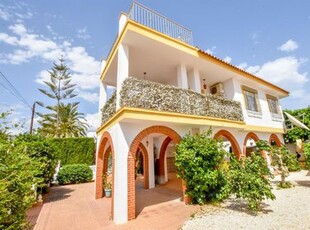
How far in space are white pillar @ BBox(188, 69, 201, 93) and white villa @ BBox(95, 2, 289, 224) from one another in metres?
0.02

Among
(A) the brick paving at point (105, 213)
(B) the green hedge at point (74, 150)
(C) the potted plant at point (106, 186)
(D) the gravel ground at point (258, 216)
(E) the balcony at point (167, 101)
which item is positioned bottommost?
(A) the brick paving at point (105, 213)

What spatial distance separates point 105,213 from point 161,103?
18.3 ft

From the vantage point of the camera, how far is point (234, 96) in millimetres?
12992

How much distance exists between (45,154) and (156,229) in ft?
31.9

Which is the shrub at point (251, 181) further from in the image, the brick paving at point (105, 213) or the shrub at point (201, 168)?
the brick paving at point (105, 213)

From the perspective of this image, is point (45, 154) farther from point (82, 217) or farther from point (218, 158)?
point (218, 158)

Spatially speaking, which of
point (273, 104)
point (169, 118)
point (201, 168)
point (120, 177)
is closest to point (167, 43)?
point (169, 118)

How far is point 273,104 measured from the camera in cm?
1678

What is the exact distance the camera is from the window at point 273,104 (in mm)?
16281

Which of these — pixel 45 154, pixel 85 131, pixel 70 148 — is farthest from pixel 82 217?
pixel 85 131

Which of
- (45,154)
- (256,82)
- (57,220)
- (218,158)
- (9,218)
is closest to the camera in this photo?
(9,218)

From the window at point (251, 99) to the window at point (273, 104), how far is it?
98.2 inches

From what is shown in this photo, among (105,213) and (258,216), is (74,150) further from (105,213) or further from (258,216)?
(258,216)

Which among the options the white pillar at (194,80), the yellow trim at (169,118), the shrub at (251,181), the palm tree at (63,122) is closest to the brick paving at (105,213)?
the shrub at (251,181)
